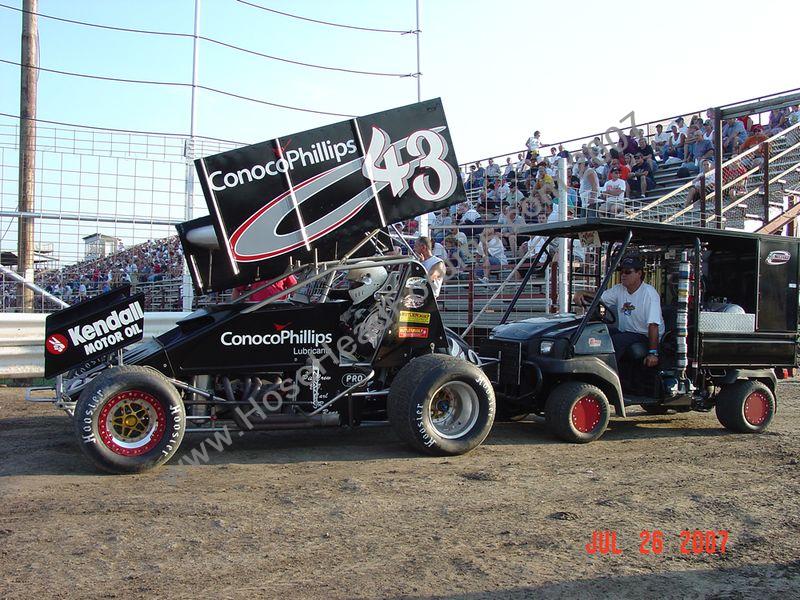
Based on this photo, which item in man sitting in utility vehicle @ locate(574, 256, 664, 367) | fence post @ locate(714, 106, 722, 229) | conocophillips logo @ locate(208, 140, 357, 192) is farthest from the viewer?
fence post @ locate(714, 106, 722, 229)

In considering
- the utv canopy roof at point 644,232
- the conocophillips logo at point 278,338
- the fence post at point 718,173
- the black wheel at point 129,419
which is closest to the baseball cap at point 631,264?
the utv canopy roof at point 644,232

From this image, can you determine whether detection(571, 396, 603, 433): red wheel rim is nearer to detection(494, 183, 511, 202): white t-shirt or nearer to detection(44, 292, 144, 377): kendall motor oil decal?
detection(44, 292, 144, 377): kendall motor oil decal

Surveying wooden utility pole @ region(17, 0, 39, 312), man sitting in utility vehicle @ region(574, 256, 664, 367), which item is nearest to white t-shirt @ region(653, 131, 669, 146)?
man sitting in utility vehicle @ region(574, 256, 664, 367)

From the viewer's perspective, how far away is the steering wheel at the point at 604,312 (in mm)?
7459

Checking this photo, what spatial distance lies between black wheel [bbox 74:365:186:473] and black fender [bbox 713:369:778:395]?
5.27m

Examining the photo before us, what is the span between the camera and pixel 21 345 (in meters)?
10.5

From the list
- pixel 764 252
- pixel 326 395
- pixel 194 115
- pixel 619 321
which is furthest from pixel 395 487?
pixel 194 115

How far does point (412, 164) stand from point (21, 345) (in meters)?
6.89

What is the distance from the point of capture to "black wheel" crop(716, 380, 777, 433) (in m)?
7.59

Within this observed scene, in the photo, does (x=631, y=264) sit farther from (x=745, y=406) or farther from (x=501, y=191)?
(x=501, y=191)

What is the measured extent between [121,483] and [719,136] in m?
10.3

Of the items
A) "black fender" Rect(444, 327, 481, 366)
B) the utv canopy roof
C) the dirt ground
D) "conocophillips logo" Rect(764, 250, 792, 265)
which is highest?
the utv canopy roof

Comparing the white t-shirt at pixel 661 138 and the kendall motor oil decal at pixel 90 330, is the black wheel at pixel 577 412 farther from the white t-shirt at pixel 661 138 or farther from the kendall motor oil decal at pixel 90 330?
the white t-shirt at pixel 661 138
